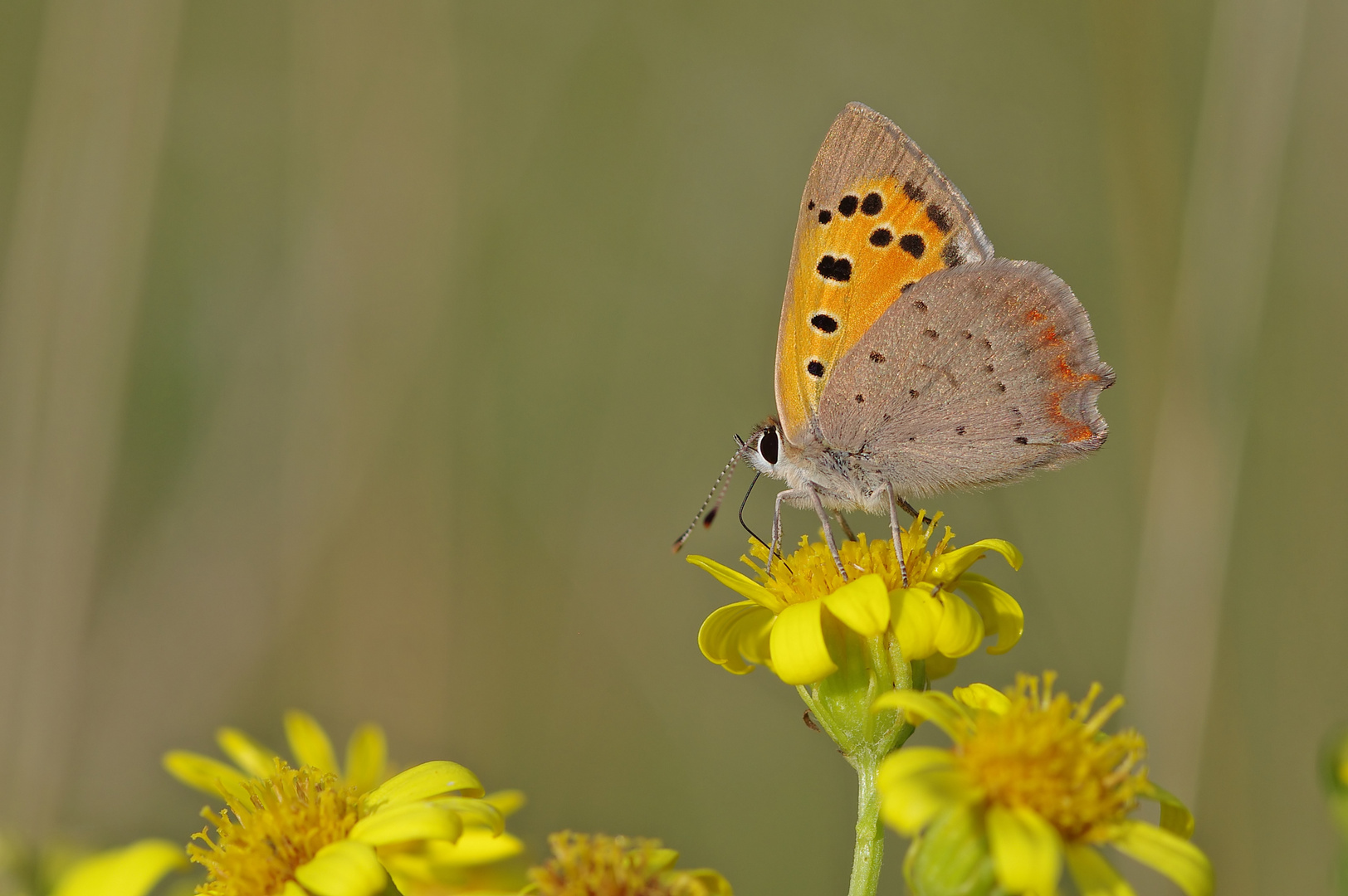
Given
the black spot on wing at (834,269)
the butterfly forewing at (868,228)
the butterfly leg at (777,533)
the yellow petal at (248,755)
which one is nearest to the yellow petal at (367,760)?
the yellow petal at (248,755)

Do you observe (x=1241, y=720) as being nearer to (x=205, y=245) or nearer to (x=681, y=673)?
Answer: (x=681, y=673)

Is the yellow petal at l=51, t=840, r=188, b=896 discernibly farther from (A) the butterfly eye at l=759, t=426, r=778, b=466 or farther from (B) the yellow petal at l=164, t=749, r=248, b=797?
(A) the butterfly eye at l=759, t=426, r=778, b=466

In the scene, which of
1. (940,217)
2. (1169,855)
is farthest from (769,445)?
(1169,855)

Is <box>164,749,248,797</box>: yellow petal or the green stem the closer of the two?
the green stem

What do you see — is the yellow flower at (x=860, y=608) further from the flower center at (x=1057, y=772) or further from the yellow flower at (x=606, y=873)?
the yellow flower at (x=606, y=873)

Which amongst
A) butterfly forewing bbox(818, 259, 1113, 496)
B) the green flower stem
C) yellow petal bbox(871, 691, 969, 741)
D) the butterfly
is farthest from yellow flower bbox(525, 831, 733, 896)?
butterfly forewing bbox(818, 259, 1113, 496)
